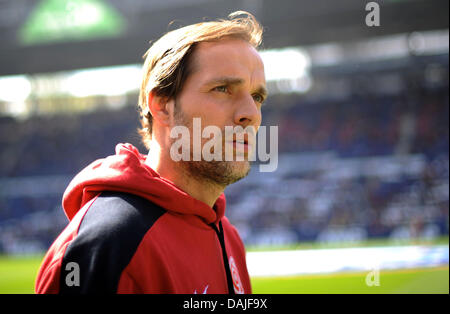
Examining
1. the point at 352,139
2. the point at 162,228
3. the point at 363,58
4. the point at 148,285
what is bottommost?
the point at 148,285

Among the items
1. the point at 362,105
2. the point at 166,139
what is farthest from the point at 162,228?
the point at 362,105

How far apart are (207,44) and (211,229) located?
Result: 70 centimetres

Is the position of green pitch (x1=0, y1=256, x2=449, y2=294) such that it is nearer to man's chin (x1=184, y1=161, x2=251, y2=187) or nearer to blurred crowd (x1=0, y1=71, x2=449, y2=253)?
man's chin (x1=184, y1=161, x2=251, y2=187)

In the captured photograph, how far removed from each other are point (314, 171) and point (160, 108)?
63.9 feet

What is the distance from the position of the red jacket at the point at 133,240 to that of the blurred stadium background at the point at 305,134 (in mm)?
7118

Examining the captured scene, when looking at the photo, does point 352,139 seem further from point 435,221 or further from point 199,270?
point 199,270

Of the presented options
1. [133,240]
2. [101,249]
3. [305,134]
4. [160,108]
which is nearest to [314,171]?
[305,134]

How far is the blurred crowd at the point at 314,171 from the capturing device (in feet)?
58.5

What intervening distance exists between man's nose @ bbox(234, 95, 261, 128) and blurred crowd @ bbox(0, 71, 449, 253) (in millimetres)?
12975

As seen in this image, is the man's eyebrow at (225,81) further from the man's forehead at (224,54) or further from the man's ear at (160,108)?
the man's ear at (160,108)

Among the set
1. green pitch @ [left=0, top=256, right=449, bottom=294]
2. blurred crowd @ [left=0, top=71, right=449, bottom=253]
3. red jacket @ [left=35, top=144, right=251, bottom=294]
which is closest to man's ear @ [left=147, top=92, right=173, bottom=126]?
red jacket @ [left=35, top=144, right=251, bottom=294]

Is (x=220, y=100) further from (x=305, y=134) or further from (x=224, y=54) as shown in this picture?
(x=305, y=134)

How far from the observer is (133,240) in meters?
1.32

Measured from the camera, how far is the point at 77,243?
125 centimetres
